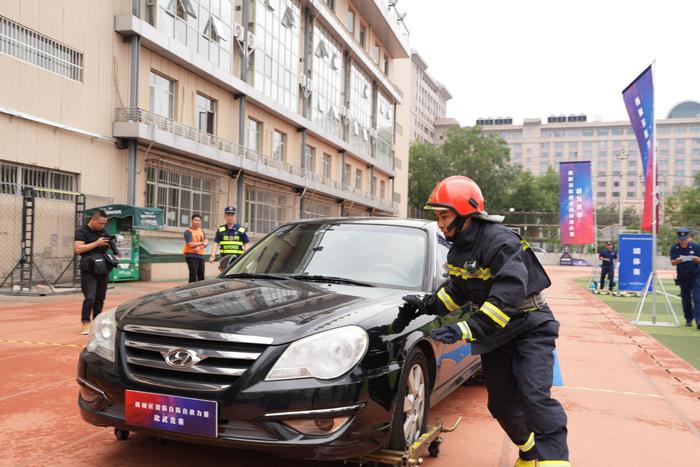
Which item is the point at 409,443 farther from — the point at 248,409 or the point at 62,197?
the point at 62,197

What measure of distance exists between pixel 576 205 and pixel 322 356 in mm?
22958

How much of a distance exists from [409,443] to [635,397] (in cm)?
323

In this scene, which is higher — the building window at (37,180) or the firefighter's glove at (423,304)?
the building window at (37,180)

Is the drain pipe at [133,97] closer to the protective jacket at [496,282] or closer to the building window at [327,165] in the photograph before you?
the protective jacket at [496,282]

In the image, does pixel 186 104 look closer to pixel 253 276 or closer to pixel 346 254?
pixel 253 276

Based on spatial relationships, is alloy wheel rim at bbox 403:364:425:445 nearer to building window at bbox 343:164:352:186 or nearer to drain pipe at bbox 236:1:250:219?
drain pipe at bbox 236:1:250:219

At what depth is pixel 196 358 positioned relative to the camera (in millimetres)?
2746

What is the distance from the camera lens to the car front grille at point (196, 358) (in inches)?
106

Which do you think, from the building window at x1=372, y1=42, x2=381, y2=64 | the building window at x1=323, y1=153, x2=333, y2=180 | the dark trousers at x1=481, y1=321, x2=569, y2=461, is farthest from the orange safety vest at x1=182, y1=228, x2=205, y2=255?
the building window at x1=372, y1=42, x2=381, y2=64

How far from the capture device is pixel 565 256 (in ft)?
181

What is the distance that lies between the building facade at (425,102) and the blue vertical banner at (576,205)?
239ft

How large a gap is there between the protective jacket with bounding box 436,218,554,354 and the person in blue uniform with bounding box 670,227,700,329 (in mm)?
8763

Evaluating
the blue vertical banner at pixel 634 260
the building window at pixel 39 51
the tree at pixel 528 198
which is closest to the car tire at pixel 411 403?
the building window at pixel 39 51

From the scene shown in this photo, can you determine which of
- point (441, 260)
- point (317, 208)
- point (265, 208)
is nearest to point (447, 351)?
point (441, 260)
